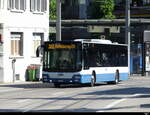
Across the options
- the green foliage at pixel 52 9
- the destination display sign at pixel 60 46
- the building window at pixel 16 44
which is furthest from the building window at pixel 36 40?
the green foliage at pixel 52 9

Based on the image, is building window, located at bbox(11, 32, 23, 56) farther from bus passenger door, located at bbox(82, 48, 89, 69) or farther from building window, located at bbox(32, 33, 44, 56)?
bus passenger door, located at bbox(82, 48, 89, 69)

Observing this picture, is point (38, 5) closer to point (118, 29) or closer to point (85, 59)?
point (85, 59)

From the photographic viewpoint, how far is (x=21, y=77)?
44281 mm

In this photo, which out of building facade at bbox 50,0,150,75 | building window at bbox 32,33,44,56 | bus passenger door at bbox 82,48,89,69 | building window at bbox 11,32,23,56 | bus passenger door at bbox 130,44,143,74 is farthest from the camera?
bus passenger door at bbox 130,44,143,74

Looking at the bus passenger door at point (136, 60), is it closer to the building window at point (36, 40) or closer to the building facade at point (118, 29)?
the building facade at point (118, 29)

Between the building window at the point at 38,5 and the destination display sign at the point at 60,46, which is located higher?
the building window at the point at 38,5

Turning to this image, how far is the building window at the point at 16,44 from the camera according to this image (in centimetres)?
4409

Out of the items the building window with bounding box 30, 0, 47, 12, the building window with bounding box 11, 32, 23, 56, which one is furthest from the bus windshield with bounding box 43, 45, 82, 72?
the building window with bounding box 30, 0, 47, 12

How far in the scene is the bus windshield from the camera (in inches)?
1319

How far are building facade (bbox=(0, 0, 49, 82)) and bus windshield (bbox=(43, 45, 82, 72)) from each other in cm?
832

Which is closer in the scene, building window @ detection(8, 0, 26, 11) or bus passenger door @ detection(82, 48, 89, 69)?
bus passenger door @ detection(82, 48, 89, 69)

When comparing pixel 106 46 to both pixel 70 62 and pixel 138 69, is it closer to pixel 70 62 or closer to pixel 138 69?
pixel 70 62

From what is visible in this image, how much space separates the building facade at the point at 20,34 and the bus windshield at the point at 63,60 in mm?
8324

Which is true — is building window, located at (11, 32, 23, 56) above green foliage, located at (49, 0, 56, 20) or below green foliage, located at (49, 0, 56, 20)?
below
